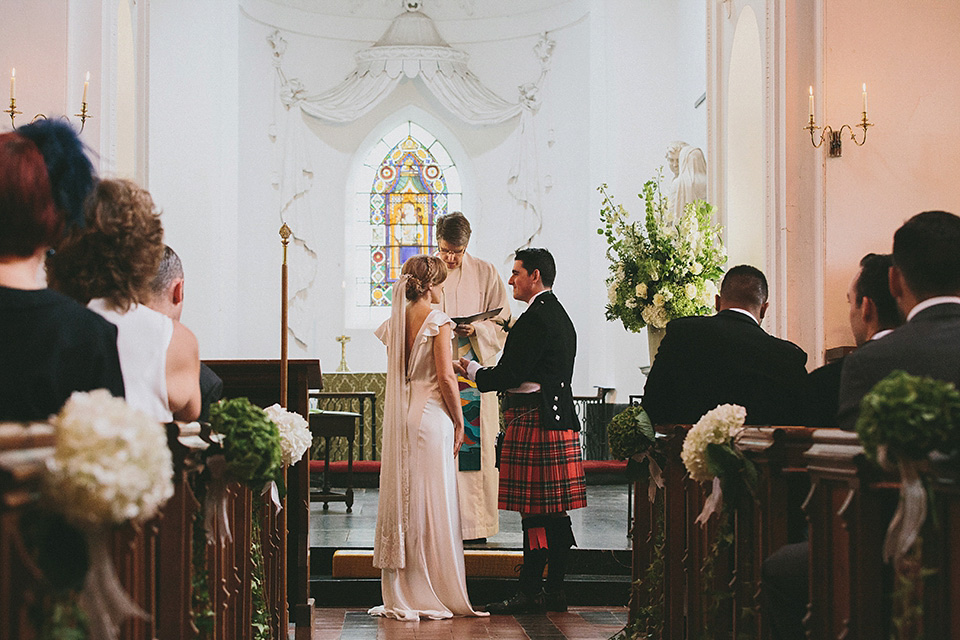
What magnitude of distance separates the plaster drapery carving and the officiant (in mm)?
5471

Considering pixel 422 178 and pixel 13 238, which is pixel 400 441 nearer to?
pixel 13 238

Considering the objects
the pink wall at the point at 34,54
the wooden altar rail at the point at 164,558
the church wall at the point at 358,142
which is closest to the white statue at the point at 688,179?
the church wall at the point at 358,142

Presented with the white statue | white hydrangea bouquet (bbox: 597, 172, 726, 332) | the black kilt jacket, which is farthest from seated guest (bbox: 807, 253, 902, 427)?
the white statue

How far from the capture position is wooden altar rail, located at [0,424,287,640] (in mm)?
1608

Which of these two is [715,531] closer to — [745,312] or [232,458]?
[745,312]

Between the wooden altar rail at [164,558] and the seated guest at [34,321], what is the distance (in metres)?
0.31

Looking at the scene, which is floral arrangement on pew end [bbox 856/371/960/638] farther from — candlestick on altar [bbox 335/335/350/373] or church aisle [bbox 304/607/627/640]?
candlestick on altar [bbox 335/335/350/373]

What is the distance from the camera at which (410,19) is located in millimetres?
12758

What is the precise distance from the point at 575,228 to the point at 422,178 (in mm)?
2224

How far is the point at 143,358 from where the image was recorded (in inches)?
109

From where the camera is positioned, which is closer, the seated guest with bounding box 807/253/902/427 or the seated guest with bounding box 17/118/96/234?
the seated guest with bounding box 17/118/96/234

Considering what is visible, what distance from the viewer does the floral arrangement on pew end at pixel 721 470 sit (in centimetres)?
319

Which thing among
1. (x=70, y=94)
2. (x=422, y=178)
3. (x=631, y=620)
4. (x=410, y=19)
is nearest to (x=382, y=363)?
(x=422, y=178)

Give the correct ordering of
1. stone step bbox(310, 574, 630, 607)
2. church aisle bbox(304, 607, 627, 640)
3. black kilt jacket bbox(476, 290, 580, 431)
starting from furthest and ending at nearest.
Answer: stone step bbox(310, 574, 630, 607), black kilt jacket bbox(476, 290, 580, 431), church aisle bbox(304, 607, 627, 640)
